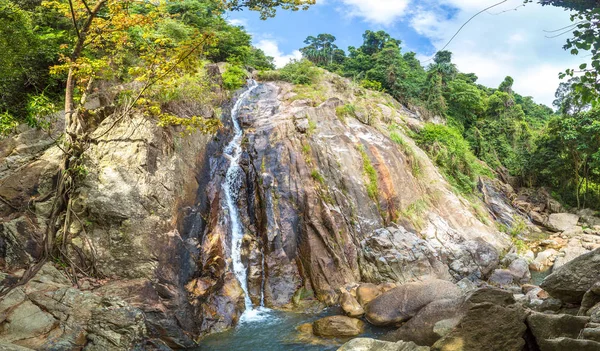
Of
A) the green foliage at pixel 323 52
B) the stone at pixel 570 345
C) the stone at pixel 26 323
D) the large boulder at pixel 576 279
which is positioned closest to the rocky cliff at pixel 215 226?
the stone at pixel 26 323

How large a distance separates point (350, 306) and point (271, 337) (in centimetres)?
287

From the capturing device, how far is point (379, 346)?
24.0 ft

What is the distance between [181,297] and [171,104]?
819cm

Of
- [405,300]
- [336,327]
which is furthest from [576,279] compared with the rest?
[336,327]

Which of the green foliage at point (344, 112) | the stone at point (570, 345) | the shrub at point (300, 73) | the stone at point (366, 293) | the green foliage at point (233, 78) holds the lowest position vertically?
the stone at point (570, 345)

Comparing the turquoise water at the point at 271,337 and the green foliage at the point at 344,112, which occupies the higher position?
the green foliage at the point at 344,112

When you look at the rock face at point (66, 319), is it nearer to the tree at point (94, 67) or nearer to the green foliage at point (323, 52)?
the tree at point (94, 67)

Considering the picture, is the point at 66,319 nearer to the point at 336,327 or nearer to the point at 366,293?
the point at 336,327

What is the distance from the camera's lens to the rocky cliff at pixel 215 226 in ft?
28.5

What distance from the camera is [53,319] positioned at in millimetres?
7410

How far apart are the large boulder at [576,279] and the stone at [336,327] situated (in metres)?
5.00

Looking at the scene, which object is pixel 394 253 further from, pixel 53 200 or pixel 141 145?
pixel 53 200

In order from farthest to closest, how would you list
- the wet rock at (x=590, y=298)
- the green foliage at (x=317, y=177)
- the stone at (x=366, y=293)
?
the green foliage at (x=317, y=177) → the stone at (x=366, y=293) → the wet rock at (x=590, y=298)

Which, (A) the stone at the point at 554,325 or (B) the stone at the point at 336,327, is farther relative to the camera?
(B) the stone at the point at 336,327
